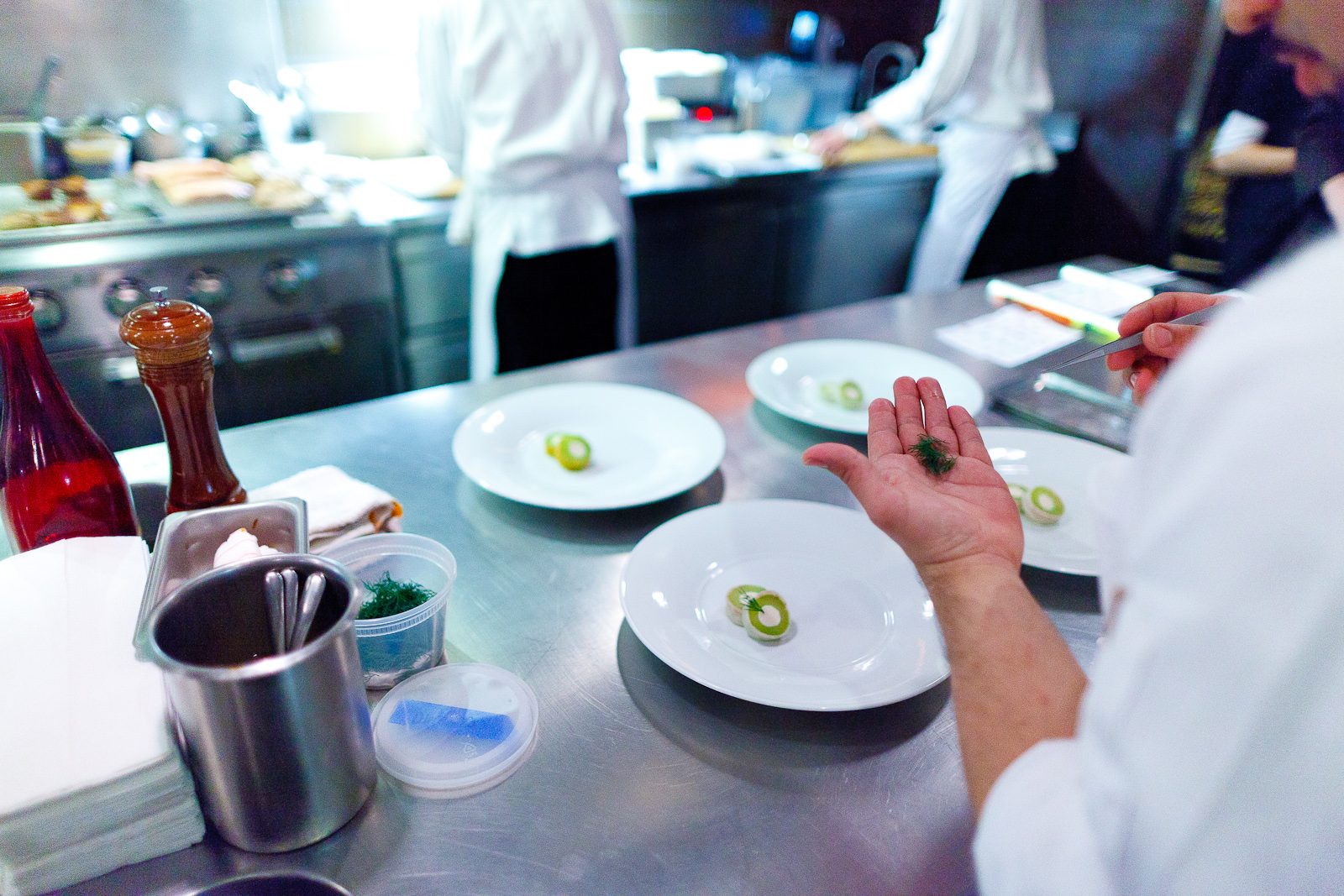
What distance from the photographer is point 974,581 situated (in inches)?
23.3

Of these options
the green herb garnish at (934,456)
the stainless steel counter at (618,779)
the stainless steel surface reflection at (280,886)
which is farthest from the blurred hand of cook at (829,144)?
the stainless steel surface reflection at (280,886)

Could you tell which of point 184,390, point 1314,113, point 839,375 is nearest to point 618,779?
point 184,390

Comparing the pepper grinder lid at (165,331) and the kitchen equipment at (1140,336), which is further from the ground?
the pepper grinder lid at (165,331)

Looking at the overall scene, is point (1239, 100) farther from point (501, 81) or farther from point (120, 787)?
point (120, 787)

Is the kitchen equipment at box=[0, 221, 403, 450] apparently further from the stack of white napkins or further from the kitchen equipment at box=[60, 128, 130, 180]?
the stack of white napkins

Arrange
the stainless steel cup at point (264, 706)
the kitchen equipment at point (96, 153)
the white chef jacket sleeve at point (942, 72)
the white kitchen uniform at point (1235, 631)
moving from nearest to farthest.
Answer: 1. the white kitchen uniform at point (1235, 631)
2. the stainless steel cup at point (264, 706)
3. the kitchen equipment at point (96, 153)
4. the white chef jacket sleeve at point (942, 72)

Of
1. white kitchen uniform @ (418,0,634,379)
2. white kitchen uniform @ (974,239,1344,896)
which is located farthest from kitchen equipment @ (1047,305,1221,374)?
white kitchen uniform @ (418,0,634,379)

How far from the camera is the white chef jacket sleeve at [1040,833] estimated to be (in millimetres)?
406

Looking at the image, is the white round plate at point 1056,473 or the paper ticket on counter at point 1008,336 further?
the paper ticket on counter at point 1008,336

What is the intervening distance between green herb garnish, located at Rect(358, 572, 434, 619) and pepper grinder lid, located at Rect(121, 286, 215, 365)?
0.26 metres

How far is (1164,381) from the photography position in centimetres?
38

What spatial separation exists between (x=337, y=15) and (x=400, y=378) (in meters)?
1.19

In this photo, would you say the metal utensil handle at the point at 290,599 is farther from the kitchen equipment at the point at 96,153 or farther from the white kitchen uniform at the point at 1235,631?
the kitchen equipment at the point at 96,153

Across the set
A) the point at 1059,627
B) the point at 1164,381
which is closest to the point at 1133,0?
the point at 1059,627
